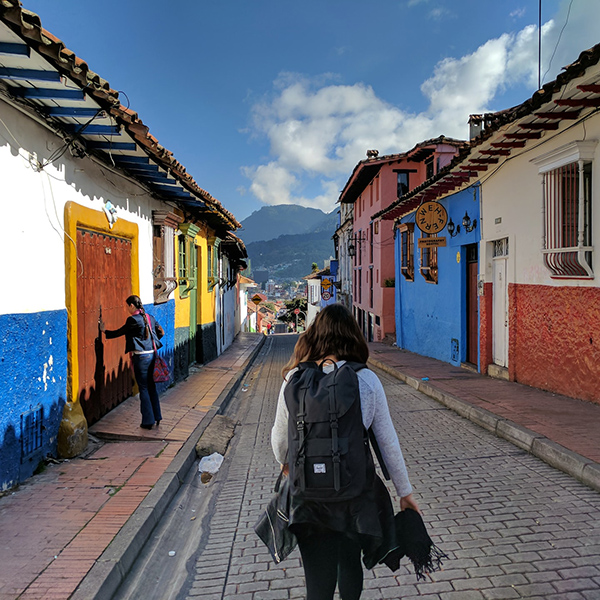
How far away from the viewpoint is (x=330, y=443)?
2.13m

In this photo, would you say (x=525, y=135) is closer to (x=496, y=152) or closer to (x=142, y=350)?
(x=496, y=152)

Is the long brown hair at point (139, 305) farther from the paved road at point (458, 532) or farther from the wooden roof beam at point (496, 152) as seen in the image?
the wooden roof beam at point (496, 152)

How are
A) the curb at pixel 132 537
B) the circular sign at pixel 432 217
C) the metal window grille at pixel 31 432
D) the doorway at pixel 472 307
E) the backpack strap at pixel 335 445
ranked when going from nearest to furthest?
the backpack strap at pixel 335 445, the curb at pixel 132 537, the metal window grille at pixel 31 432, the doorway at pixel 472 307, the circular sign at pixel 432 217

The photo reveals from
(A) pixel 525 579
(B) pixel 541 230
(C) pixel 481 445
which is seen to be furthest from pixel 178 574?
(B) pixel 541 230

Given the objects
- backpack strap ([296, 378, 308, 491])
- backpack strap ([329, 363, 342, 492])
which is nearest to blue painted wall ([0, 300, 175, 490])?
backpack strap ([296, 378, 308, 491])

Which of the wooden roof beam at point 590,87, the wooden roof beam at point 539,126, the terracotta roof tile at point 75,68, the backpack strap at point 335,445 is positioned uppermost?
the wooden roof beam at point 539,126

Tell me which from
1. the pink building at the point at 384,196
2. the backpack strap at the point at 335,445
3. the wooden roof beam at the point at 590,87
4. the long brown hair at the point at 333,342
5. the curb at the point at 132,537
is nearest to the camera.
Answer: the backpack strap at the point at 335,445

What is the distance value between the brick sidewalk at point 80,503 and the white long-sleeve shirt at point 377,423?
1.78m

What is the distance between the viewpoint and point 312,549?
2.31 metres

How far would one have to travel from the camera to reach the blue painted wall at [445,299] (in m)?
12.0

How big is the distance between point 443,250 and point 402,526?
469 inches

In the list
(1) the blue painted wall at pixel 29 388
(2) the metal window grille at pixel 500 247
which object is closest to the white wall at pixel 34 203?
(1) the blue painted wall at pixel 29 388

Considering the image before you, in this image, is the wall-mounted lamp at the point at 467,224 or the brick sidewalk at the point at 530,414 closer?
the brick sidewalk at the point at 530,414

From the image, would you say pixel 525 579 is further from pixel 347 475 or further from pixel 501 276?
pixel 501 276
